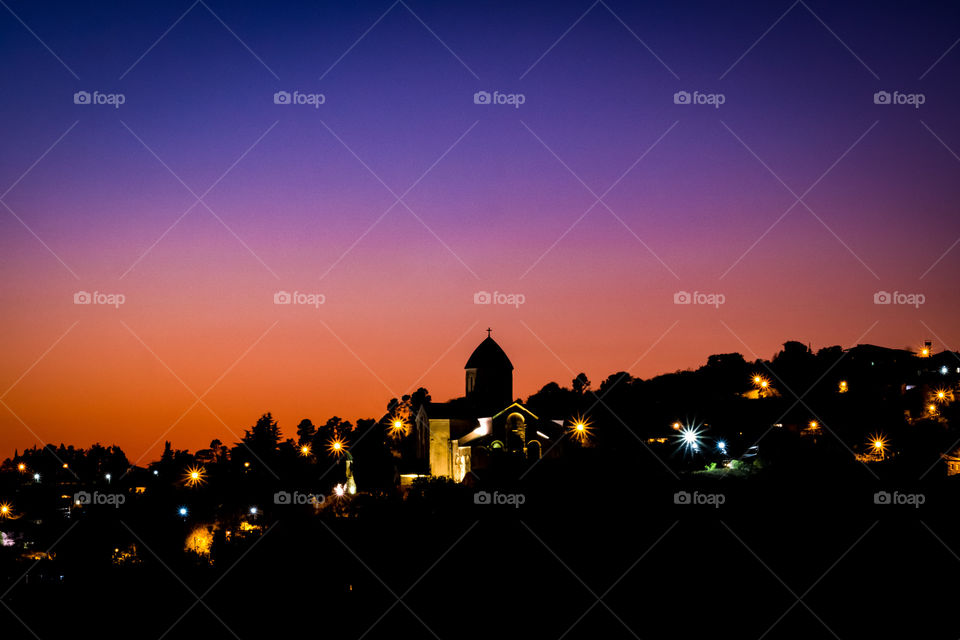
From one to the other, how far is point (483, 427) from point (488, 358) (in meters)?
7.27

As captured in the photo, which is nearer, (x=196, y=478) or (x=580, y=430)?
(x=580, y=430)

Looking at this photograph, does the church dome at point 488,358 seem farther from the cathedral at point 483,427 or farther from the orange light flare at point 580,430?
the orange light flare at point 580,430

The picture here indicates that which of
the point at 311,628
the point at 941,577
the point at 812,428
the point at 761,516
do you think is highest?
the point at 812,428

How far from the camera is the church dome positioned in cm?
6994

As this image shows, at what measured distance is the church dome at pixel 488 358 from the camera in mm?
69938

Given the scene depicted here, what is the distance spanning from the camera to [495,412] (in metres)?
66.2

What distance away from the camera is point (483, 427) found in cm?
6512

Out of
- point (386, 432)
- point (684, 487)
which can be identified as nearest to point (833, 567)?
point (684, 487)

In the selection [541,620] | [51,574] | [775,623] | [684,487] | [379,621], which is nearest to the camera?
[775,623]

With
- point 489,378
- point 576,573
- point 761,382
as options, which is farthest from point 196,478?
point 761,382

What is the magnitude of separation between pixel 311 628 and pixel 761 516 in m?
21.6

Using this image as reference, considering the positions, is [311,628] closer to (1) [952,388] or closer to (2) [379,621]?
(2) [379,621]

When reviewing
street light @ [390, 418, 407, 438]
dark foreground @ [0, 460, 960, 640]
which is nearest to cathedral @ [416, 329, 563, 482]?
street light @ [390, 418, 407, 438]

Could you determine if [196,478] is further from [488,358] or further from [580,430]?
[580,430]
